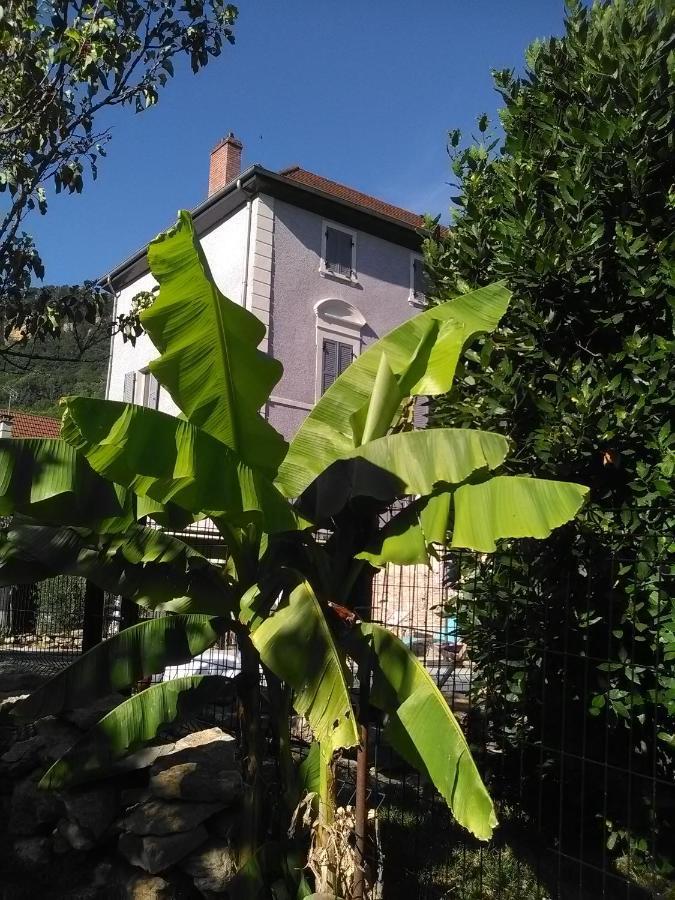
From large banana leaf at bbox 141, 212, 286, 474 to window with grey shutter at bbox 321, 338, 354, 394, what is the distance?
52.3 ft

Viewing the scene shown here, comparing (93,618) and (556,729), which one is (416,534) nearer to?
(556,729)

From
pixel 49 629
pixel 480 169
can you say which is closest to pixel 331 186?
pixel 49 629

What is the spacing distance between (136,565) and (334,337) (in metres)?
16.2

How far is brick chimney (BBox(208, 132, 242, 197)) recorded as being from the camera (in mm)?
22844

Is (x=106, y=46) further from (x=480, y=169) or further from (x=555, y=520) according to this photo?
(x=555, y=520)

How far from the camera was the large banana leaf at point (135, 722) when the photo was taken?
494 cm

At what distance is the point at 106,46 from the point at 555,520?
5.86m

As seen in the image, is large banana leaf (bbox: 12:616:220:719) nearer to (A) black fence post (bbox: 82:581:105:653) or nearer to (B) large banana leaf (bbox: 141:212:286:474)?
(B) large banana leaf (bbox: 141:212:286:474)

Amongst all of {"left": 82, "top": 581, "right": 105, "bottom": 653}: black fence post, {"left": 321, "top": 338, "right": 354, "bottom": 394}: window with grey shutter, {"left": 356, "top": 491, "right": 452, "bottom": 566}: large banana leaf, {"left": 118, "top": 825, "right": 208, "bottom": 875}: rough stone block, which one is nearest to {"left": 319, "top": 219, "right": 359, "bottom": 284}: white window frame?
{"left": 321, "top": 338, "right": 354, "bottom": 394}: window with grey shutter

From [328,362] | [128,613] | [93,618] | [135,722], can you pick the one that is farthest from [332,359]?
[135,722]

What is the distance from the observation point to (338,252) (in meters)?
21.2

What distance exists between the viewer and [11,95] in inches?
295

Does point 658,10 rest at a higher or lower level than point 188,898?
higher

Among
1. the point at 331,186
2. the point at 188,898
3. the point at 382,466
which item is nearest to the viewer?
the point at 382,466
